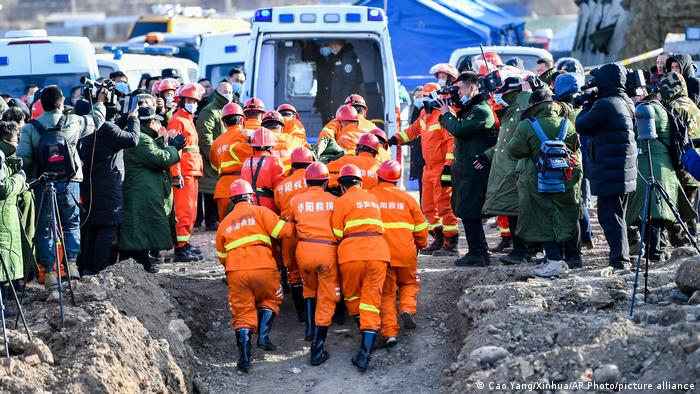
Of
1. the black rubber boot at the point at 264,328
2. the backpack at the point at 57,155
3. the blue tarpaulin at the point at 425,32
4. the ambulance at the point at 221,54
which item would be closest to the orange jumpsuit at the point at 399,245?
the black rubber boot at the point at 264,328

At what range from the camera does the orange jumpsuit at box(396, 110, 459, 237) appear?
11758mm

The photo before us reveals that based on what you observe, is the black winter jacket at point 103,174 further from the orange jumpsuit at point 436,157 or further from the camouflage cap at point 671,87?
the camouflage cap at point 671,87

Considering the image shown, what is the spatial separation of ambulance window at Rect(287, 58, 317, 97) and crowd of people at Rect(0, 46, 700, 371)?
2.02 meters

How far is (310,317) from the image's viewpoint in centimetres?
936

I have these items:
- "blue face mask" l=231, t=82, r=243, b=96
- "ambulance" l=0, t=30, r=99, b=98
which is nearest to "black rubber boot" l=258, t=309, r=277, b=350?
"blue face mask" l=231, t=82, r=243, b=96

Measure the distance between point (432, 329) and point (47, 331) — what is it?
318 cm

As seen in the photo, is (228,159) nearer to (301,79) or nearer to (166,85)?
(166,85)

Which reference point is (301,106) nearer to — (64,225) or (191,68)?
(64,225)

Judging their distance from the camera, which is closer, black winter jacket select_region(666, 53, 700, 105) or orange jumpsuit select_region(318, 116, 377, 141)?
orange jumpsuit select_region(318, 116, 377, 141)

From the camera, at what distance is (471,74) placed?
422 inches

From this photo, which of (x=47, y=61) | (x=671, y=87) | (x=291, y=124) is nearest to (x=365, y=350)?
(x=291, y=124)

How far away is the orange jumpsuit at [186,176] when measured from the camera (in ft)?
39.4

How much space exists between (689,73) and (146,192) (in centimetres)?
588

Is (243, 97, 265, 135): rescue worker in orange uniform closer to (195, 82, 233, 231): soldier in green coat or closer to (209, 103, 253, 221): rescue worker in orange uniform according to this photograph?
(209, 103, 253, 221): rescue worker in orange uniform
